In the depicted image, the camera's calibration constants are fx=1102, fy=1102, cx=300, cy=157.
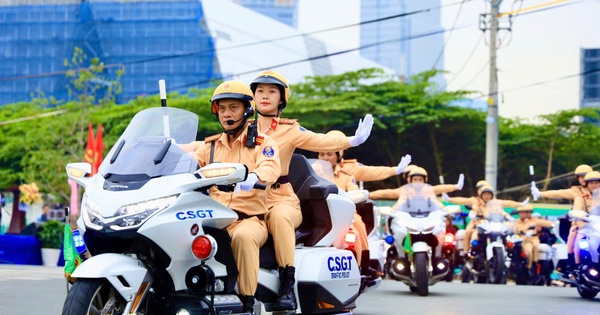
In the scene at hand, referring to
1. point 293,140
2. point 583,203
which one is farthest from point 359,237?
point 583,203

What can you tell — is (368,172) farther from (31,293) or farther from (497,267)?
(497,267)

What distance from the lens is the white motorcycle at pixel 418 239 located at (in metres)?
14.0

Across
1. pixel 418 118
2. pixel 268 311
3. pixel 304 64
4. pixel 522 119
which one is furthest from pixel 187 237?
pixel 304 64

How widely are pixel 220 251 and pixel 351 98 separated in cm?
3962

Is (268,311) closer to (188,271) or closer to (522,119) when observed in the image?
(188,271)

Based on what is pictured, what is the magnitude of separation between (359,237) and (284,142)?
8.57 feet

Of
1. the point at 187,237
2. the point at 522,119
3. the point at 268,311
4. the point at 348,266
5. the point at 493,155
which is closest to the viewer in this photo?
the point at 187,237

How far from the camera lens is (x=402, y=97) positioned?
4606cm

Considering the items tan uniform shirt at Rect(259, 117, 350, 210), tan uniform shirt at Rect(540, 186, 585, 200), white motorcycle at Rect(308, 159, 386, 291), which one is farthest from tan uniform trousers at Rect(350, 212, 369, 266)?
tan uniform shirt at Rect(540, 186, 585, 200)

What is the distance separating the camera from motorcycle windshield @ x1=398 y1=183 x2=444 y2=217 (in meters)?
14.6

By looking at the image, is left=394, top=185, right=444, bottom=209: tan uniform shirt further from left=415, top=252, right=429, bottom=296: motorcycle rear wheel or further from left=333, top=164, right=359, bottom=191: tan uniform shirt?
left=333, top=164, right=359, bottom=191: tan uniform shirt

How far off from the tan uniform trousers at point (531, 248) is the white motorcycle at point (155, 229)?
16016mm

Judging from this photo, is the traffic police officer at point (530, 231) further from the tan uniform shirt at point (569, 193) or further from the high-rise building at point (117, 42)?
the high-rise building at point (117, 42)

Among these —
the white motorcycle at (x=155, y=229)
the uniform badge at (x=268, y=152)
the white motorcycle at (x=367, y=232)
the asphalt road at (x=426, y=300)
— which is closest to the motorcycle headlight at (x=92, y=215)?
the white motorcycle at (x=155, y=229)
